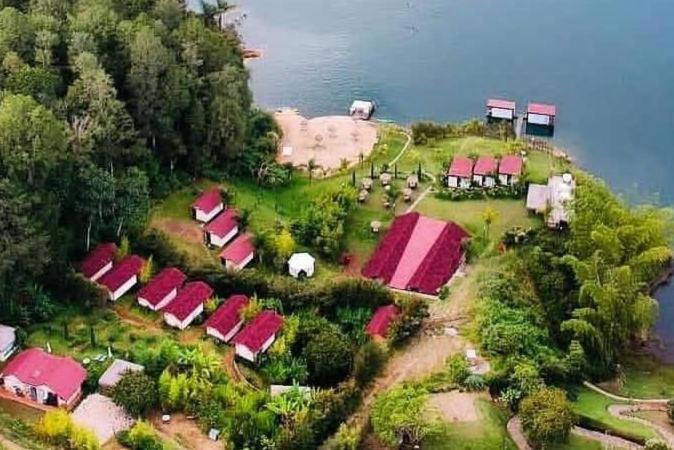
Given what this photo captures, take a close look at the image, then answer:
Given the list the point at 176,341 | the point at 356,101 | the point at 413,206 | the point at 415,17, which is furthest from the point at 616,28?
the point at 176,341

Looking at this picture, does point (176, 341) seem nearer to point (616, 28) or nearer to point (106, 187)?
point (106, 187)

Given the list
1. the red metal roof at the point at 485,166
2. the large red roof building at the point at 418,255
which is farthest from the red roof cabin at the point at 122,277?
the red metal roof at the point at 485,166

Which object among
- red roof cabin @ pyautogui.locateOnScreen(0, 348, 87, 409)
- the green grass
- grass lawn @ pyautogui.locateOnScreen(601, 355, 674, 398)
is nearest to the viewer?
the green grass

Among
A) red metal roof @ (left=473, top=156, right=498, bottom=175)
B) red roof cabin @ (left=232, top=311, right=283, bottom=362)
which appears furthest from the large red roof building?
red roof cabin @ (left=232, top=311, right=283, bottom=362)

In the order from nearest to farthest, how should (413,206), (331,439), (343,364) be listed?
(331,439) → (343,364) → (413,206)

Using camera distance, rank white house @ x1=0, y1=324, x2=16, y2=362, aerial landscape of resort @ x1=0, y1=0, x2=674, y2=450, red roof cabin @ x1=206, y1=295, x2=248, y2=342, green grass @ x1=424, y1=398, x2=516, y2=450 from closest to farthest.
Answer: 1. green grass @ x1=424, y1=398, x2=516, y2=450
2. aerial landscape of resort @ x1=0, y1=0, x2=674, y2=450
3. white house @ x1=0, y1=324, x2=16, y2=362
4. red roof cabin @ x1=206, y1=295, x2=248, y2=342

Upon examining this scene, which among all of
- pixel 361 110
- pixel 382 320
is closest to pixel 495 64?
pixel 361 110

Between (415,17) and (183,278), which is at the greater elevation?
(415,17)

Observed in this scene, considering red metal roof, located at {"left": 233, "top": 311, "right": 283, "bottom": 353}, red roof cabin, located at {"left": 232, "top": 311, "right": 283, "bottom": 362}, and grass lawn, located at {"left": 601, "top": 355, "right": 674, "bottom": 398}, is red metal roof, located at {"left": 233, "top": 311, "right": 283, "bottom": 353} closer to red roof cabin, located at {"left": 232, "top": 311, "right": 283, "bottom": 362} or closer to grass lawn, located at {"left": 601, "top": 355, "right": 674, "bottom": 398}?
red roof cabin, located at {"left": 232, "top": 311, "right": 283, "bottom": 362}
